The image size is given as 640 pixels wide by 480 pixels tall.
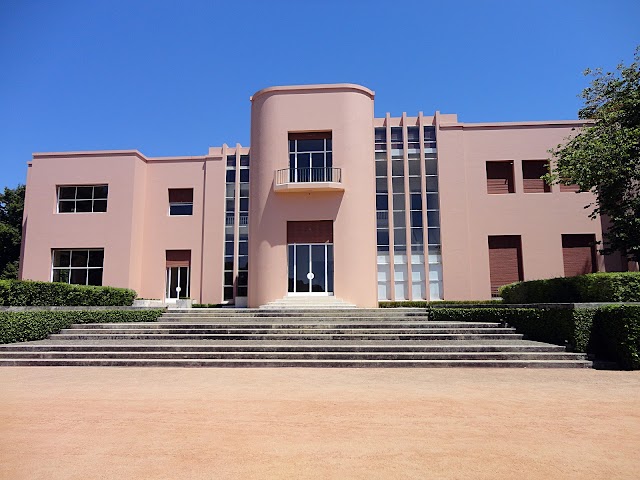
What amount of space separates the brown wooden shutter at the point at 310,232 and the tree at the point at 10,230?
74.0 feet

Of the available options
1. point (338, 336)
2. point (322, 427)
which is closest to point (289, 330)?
point (338, 336)

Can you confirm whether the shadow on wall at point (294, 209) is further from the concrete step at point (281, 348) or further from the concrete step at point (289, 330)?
the concrete step at point (281, 348)

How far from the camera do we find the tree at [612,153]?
1424cm

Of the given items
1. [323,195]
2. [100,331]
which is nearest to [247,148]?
[323,195]

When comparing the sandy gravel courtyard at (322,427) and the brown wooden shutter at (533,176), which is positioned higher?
the brown wooden shutter at (533,176)

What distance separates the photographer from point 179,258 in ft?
81.7

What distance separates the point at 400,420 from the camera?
566 centimetres

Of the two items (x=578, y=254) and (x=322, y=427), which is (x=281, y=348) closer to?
(x=322, y=427)

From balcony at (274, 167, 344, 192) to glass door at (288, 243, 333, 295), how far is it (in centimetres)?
222

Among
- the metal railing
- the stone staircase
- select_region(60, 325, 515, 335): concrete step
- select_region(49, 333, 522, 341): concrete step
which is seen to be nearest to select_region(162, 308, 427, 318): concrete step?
the stone staircase

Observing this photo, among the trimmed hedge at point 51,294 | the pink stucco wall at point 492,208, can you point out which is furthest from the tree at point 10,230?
the pink stucco wall at point 492,208

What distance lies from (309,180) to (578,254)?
1288 centimetres

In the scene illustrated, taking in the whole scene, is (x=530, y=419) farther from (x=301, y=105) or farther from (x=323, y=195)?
(x=301, y=105)

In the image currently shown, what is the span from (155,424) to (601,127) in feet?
50.4
